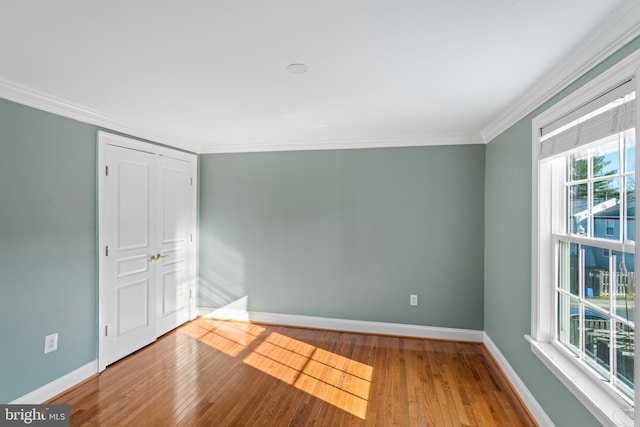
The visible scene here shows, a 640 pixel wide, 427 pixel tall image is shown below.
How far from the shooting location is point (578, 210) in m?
1.97

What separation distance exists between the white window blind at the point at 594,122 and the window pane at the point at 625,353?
3.12ft

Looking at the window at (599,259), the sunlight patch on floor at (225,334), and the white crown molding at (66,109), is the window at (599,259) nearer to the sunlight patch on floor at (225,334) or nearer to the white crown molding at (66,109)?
the sunlight patch on floor at (225,334)

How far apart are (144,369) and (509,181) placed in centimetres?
374

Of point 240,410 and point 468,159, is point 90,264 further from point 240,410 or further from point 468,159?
point 468,159

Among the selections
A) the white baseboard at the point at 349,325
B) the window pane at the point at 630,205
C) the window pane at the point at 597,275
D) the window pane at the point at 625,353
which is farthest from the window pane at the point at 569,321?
the white baseboard at the point at 349,325

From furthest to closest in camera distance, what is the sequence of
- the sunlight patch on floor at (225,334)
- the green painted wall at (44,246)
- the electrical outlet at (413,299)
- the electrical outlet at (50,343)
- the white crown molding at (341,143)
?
the electrical outlet at (413,299), the white crown molding at (341,143), the sunlight patch on floor at (225,334), the electrical outlet at (50,343), the green painted wall at (44,246)

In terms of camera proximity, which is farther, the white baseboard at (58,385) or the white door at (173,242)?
the white door at (173,242)

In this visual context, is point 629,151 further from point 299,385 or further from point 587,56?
point 299,385

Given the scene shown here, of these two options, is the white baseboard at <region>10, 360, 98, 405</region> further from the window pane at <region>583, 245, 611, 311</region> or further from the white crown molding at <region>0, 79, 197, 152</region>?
the window pane at <region>583, 245, 611, 311</region>

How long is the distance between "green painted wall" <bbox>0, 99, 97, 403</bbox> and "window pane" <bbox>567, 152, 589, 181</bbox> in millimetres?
3726

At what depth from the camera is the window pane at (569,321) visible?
1.98m

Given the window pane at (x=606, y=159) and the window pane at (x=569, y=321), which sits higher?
the window pane at (x=606, y=159)

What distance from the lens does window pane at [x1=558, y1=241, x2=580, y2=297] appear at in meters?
1.97

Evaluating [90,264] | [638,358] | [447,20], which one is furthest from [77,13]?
[638,358]
